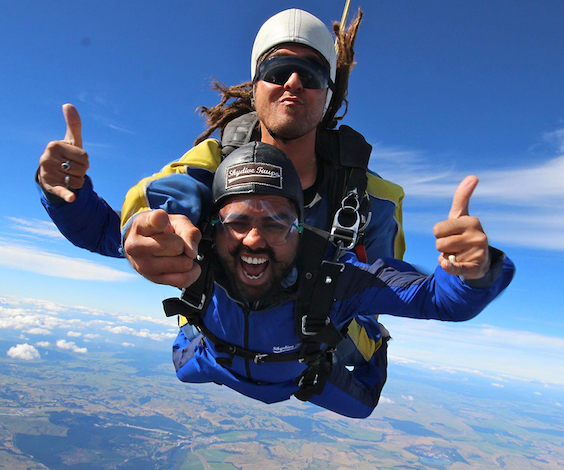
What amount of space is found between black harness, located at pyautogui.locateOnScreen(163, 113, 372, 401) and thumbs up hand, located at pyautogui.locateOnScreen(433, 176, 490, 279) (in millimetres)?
784

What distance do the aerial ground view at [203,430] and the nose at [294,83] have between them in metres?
66.4

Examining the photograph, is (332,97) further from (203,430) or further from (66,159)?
(203,430)

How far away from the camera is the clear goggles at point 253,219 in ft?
6.30

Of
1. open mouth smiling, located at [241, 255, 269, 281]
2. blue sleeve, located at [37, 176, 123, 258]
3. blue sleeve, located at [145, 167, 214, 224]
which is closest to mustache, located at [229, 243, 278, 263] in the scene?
open mouth smiling, located at [241, 255, 269, 281]

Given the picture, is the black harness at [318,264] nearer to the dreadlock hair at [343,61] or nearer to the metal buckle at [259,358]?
the metal buckle at [259,358]

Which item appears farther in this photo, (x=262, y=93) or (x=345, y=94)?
(x=345, y=94)

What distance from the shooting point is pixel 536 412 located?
16212cm

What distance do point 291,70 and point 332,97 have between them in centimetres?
69

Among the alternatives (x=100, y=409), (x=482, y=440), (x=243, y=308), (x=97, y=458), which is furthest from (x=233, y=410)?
(x=243, y=308)

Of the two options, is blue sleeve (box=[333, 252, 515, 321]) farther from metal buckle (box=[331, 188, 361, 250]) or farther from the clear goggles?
the clear goggles

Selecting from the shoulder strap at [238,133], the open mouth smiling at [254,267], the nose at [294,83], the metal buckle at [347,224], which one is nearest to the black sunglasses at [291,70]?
the nose at [294,83]

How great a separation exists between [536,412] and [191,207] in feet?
707

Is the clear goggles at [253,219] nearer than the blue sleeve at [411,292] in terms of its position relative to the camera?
No

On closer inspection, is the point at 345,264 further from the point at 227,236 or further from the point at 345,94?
the point at 345,94
